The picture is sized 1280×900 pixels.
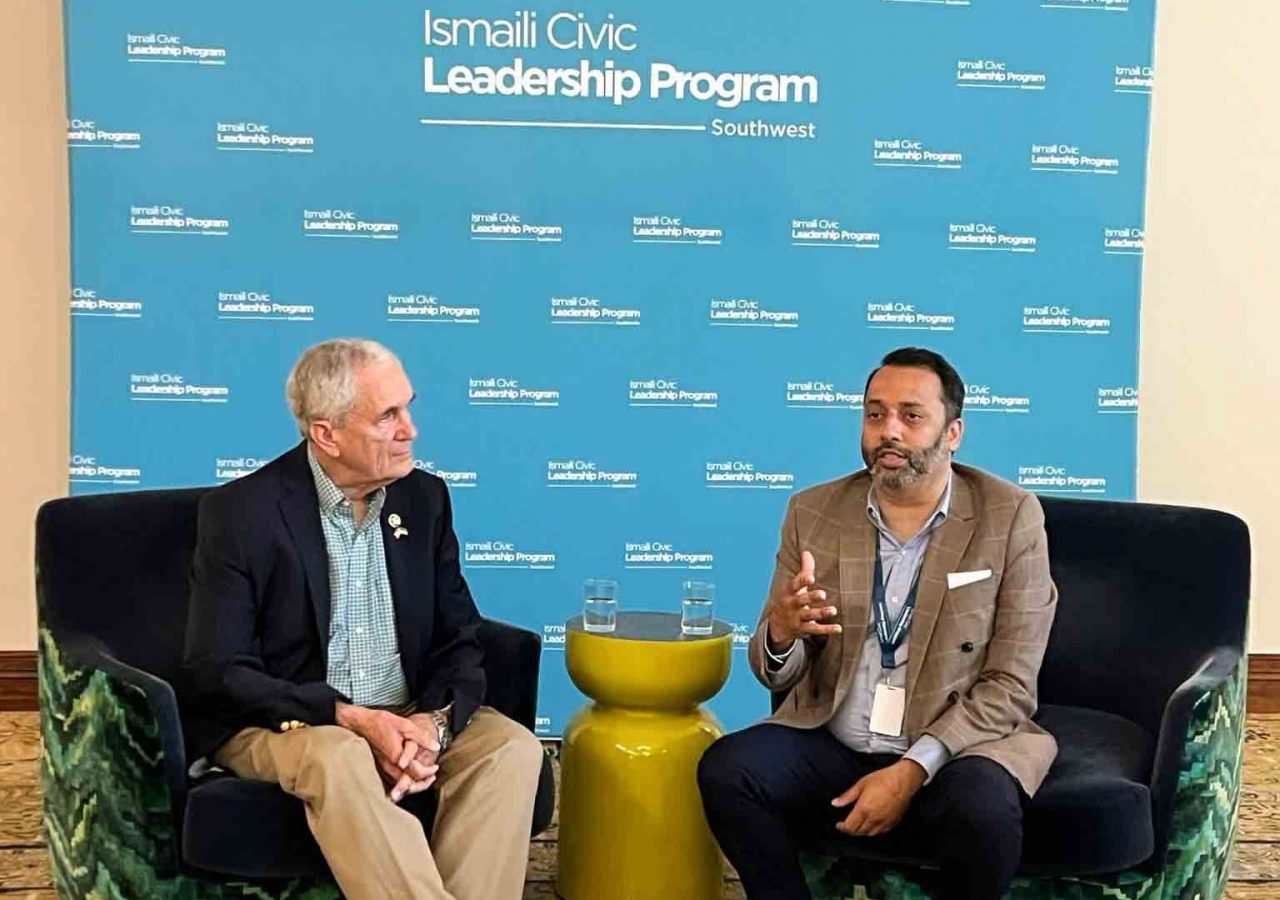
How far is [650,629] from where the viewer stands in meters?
3.39

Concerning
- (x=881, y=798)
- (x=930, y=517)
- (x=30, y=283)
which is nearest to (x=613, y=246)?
(x=930, y=517)

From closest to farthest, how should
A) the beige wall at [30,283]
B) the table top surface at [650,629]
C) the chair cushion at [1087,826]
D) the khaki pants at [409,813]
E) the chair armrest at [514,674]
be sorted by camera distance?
the khaki pants at [409,813]
the chair cushion at [1087,826]
the chair armrest at [514,674]
the table top surface at [650,629]
the beige wall at [30,283]

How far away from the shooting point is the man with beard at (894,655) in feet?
9.18

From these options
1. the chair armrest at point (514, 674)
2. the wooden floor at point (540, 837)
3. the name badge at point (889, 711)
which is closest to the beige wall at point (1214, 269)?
the wooden floor at point (540, 837)

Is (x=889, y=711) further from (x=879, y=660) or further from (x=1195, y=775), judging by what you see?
(x=1195, y=775)

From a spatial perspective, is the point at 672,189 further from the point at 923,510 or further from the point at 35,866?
the point at 35,866

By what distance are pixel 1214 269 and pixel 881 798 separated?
2897mm

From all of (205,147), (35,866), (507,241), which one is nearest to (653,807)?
(35,866)

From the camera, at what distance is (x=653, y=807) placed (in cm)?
320

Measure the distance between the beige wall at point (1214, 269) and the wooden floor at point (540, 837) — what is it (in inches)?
36.4

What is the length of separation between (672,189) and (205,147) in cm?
139

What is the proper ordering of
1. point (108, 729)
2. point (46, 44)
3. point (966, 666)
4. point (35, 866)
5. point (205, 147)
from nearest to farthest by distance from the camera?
1. point (108, 729)
2. point (966, 666)
3. point (35, 866)
4. point (205, 147)
5. point (46, 44)

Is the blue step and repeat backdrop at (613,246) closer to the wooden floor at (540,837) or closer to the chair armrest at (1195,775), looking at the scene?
the wooden floor at (540,837)

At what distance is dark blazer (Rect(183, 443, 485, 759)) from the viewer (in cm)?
277
